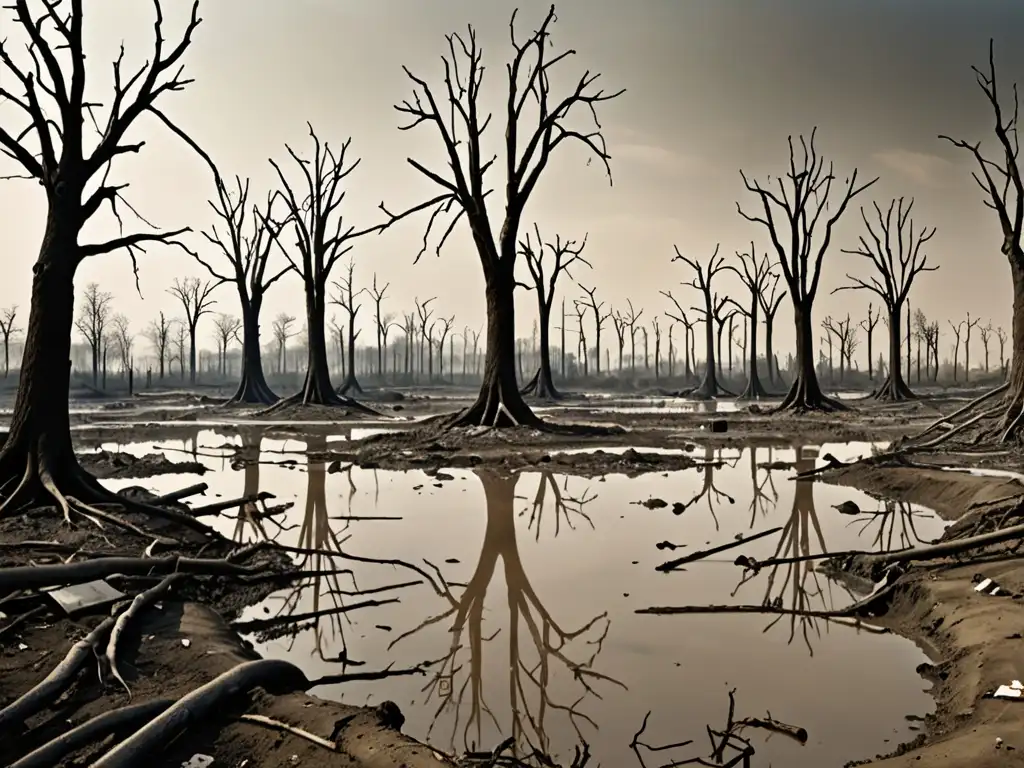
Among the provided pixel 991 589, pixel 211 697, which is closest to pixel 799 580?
pixel 991 589

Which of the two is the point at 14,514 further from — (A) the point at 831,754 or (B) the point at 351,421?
(B) the point at 351,421

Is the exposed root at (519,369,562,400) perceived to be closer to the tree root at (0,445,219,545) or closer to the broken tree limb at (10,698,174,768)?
the tree root at (0,445,219,545)

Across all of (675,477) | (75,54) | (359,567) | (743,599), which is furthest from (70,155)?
(675,477)

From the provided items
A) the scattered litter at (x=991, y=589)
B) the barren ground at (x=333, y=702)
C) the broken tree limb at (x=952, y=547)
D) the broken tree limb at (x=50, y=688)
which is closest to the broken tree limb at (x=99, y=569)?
the barren ground at (x=333, y=702)

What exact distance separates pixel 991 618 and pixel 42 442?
8.32 metres

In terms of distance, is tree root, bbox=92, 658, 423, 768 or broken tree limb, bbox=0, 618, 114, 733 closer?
tree root, bbox=92, 658, 423, 768

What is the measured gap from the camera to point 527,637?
504 cm

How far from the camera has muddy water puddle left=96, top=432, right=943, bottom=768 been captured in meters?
3.84

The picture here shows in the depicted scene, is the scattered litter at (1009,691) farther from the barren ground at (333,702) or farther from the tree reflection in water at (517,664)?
the tree reflection in water at (517,664)

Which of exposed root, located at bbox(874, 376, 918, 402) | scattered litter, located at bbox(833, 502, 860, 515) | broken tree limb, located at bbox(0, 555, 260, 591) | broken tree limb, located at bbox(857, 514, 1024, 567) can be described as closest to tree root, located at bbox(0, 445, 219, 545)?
broken tree limb, located at bbox(0, 555, 260, 591)

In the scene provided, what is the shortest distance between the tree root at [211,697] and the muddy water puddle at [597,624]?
0.37 ft

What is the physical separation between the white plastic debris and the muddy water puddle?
34 centimetres

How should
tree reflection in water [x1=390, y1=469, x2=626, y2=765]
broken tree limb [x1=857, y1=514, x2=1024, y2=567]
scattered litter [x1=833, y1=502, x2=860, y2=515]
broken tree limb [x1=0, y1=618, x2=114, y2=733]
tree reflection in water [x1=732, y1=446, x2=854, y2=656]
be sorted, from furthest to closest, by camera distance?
1. scattered litter [x1=833, y1=502, x2=860, y2=515]
2. broken tree limb [x1=857, y1=514, x2=1024, y2=567]
3. tree reflection in water [x1=732, y1=446, x2=854, y2=656]
4. tree reflection in water [x1=390, y1=469, x2=626, y2=765]
5. broken tree limb [x1=0, y1=618, x2=114, y2=733]

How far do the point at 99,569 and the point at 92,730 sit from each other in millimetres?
2103
